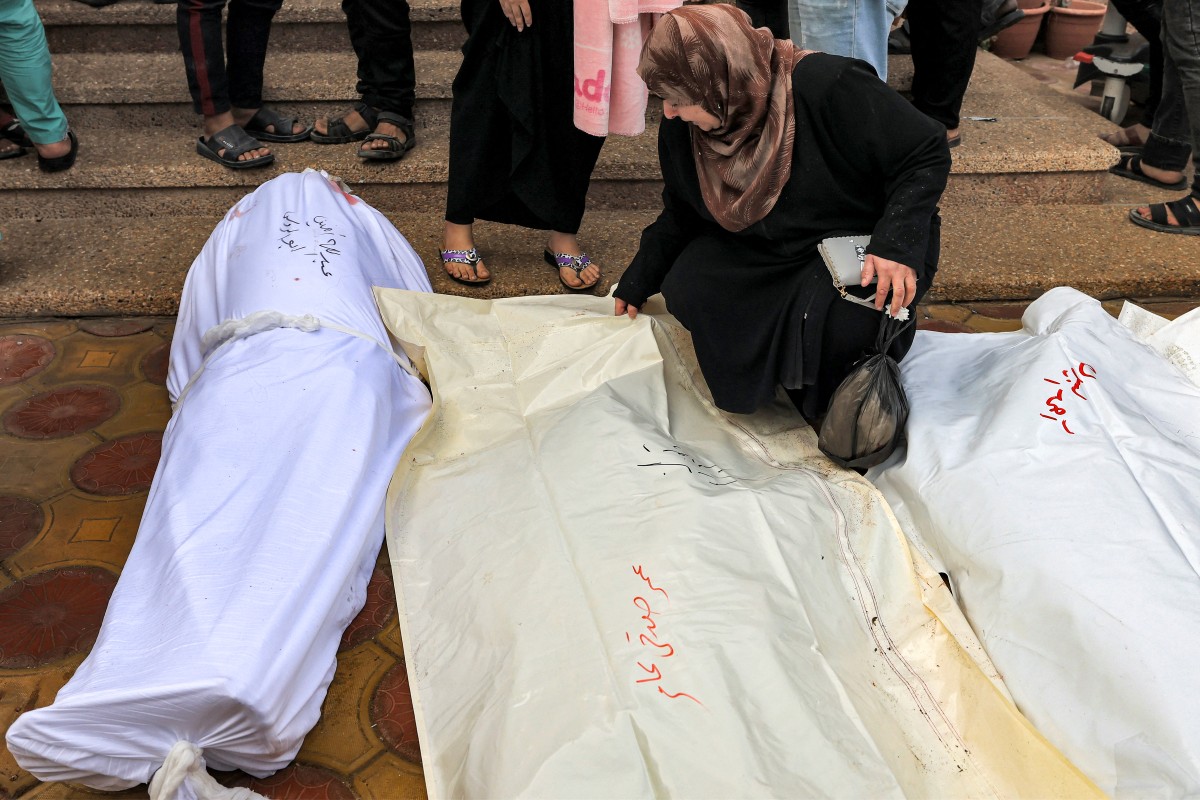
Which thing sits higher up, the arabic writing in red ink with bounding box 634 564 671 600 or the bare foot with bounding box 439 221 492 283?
the arabic writing in red ink with bounding box 634 564 671 600

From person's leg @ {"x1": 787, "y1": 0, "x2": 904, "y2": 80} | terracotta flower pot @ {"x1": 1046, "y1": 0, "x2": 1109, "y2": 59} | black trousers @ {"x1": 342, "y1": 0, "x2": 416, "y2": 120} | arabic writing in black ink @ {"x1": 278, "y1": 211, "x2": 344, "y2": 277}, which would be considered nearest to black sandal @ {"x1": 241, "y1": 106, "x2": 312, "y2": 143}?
black trousers @ {"x1": 342, "y1": 0, "x2": 416, "y2": 120}

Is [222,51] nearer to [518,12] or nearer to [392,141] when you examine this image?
[392,141]

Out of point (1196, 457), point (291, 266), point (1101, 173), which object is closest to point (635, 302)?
point (291, 266)

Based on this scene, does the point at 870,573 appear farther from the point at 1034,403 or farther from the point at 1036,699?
the point at 1034,403

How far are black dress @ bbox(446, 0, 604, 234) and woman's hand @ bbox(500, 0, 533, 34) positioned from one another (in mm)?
26

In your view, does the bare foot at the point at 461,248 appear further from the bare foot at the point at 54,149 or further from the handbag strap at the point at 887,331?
the bare foot at the point at 54,149

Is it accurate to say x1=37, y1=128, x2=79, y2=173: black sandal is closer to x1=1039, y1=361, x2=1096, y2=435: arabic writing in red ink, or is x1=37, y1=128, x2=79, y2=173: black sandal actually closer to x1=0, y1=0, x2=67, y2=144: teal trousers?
x1=0, y1=0, x2=67, y2=144: teal trousers

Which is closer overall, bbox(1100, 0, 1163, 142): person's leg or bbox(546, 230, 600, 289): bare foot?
bbox(546, 230, 600, 289): bare foot

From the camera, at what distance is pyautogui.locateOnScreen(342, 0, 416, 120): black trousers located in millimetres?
2832

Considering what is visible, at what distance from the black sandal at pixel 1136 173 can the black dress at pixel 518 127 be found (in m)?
2.24

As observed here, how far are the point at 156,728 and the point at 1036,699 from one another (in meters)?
1.30

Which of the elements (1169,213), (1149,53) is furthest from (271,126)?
(1149,53)

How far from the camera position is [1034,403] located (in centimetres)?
176

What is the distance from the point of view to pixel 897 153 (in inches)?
69.0
